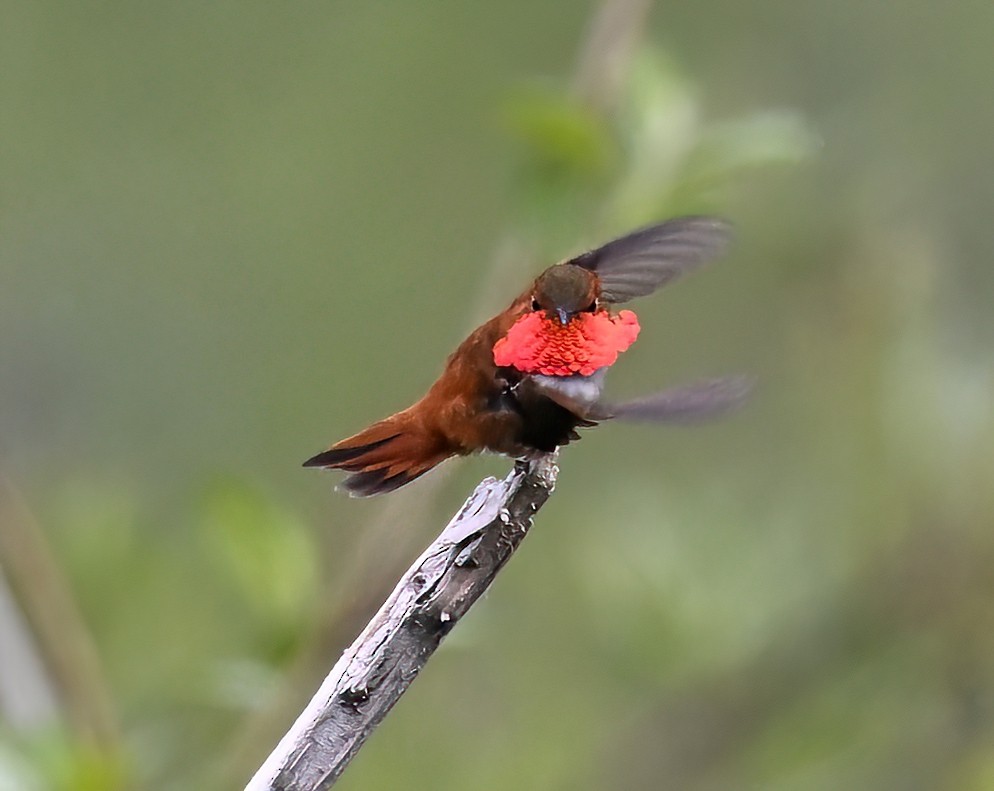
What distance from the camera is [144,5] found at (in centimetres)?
526

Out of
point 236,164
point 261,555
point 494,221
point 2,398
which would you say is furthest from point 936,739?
point 236,164

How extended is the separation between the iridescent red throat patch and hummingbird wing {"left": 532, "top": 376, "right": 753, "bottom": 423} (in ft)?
0.42

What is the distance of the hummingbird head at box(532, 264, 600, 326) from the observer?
149 cm

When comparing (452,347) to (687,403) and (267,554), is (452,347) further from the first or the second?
(687,403)

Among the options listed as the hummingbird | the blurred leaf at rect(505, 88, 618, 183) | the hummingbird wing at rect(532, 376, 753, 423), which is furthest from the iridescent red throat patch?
the blurred leaf at rect(505, 88, 618, 183)

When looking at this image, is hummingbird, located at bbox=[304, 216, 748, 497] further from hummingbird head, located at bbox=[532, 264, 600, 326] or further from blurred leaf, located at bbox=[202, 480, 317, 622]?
blurred leaf, located at bbox=[202, 480, 317, 622]

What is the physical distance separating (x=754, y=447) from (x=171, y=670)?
224 centimetres

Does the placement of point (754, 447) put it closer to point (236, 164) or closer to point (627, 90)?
point (236, 164)

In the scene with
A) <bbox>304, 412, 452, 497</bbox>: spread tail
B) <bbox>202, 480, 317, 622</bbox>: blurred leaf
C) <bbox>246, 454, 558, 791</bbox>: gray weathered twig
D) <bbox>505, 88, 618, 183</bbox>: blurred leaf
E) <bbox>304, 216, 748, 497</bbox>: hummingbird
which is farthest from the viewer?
<bbox>202, 480, 317, 622</bbox>: blurred leaf

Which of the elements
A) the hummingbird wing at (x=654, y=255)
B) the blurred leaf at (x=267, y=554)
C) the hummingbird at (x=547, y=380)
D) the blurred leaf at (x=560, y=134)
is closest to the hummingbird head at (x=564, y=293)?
the hummingbird at (x=547, y=380)

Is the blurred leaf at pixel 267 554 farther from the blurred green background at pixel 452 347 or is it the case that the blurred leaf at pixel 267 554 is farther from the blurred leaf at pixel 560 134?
the blurred leaf at pixel 560 134

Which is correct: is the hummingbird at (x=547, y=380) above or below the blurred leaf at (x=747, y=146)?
below

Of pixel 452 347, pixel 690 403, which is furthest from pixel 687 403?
pixel 452 347

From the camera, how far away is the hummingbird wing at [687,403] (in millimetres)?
1270
